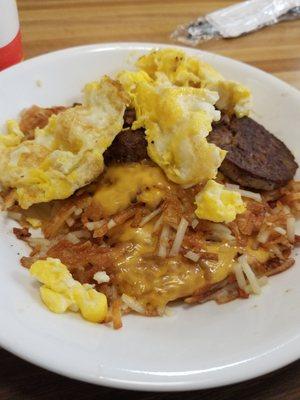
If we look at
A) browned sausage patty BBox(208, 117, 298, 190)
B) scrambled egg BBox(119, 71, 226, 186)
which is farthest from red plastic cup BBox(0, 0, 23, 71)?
browned sausage patty BBox(208, 117, 298, 190)

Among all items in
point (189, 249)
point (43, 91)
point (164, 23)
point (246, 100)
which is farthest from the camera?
point (164, 23)

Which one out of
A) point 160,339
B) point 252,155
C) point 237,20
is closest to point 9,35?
point 252,155

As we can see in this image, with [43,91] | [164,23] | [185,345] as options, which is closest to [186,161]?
[185,345]

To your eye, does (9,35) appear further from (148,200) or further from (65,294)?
(65,294)

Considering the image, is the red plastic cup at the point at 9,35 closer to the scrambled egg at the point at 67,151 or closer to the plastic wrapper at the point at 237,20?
the scrambled egg at the point at 67,151

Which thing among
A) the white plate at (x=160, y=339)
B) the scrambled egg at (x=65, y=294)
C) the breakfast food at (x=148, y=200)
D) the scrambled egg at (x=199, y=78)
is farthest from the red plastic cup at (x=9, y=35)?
→ the scrambled egg at (x=65, y=294)

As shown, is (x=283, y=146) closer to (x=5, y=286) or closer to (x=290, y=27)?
(x=5, y=286)

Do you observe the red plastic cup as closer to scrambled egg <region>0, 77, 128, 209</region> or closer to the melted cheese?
scrambled egg <region>0, 77, 128, 209</region>
